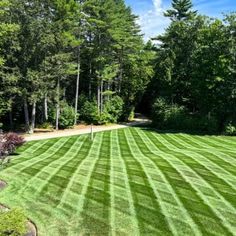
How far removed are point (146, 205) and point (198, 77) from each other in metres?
26.5

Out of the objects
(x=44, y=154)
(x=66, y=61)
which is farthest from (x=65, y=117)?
(x=44, y=154)

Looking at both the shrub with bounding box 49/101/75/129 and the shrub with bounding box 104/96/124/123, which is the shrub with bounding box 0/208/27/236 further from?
the shrub with bounding box 104/96/124/123

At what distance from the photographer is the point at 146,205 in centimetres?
1055

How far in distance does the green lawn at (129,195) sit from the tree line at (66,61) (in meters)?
12.7

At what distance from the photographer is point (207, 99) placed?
35.1 metres

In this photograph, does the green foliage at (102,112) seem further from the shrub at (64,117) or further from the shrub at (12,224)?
the shrub at (12,224)

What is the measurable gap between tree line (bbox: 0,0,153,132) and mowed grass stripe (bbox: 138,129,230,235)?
47.1ft

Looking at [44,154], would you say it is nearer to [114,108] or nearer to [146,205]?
[146,205]

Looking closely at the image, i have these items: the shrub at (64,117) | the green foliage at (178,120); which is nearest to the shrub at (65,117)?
the shrub at (64,117)

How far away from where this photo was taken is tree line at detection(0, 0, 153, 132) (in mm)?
32281

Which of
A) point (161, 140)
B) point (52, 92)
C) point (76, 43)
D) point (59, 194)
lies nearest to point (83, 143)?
point (161, 140)

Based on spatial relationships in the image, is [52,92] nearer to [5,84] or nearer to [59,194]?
[5,84]

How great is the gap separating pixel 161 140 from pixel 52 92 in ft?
37.7

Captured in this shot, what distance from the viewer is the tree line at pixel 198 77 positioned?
3344cm
